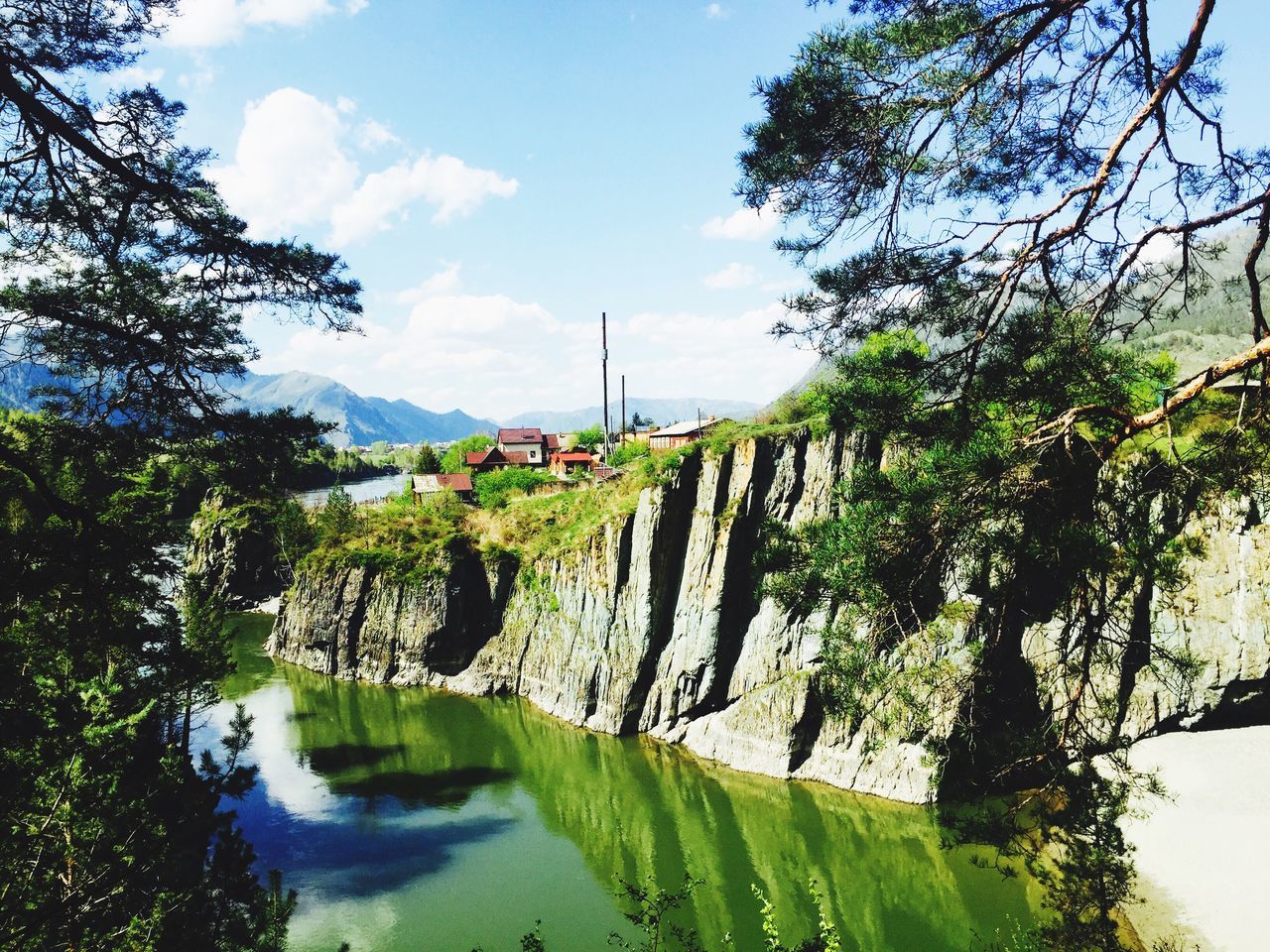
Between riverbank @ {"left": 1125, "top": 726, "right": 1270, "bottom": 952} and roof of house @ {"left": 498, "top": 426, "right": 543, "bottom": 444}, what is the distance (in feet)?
167

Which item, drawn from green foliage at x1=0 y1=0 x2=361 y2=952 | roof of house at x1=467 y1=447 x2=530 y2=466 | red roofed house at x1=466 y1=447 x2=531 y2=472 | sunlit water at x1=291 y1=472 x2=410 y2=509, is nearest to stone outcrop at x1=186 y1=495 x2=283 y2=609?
red roofed house at x1=466 y1=447 x2=531 y2=472

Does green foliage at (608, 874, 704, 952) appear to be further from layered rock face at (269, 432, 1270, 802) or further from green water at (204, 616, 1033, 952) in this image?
layered rock face at (269, 432, 1270, 802)

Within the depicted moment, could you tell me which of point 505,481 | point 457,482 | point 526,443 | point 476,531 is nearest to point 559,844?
point 476,531

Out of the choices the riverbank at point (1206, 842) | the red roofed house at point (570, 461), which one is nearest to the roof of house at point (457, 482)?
the red roofed house at point (570, 461)

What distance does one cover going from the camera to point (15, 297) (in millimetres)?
4082

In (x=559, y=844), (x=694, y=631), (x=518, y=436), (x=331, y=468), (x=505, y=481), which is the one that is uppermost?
(x=518, y=436)

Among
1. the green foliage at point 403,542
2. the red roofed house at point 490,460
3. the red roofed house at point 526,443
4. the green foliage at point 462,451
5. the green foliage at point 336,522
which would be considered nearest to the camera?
the green foliage at point 403,542

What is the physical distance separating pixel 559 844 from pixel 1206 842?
40.5 ft

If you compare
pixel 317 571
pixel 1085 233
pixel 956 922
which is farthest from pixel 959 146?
pixel 317 571

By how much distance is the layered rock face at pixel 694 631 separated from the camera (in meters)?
14.0

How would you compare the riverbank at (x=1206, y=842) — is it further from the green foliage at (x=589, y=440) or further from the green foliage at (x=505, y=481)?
the green foliage at (x=589, y=440)

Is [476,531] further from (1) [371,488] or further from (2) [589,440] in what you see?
(1) [371,488]

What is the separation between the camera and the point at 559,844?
580 inches

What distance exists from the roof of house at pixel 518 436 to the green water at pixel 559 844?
41.0 meters
